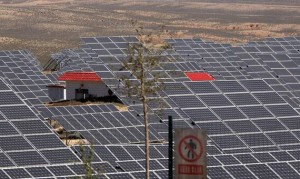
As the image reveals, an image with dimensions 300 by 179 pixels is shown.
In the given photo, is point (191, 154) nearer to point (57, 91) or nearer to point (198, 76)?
point (198, 76)

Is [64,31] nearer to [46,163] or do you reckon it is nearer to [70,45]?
[70,45]

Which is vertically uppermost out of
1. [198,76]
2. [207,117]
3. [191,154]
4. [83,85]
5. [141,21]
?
[141,21]

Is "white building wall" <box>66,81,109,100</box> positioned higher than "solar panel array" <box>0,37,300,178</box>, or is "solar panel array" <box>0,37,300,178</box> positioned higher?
"white building wall" <box>66,81,109,100</box>

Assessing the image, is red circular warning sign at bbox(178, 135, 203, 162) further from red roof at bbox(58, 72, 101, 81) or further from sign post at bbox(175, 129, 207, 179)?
red roof at bbox(58, 72, 101, 81)

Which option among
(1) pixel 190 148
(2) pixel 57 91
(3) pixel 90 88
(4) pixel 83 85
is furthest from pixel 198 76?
(1) pixel 190 148

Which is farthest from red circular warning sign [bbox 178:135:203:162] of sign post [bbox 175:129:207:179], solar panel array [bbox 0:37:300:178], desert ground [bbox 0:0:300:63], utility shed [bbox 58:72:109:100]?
desert ground [bbox 0:0:300:63]

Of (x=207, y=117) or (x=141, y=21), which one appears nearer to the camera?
(x=207, y=117)

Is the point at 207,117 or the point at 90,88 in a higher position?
the point at 90,88

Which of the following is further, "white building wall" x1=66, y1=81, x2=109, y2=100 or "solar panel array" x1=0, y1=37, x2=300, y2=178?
"white building wall" x1=66, y1=81, x2=109, y2=100
